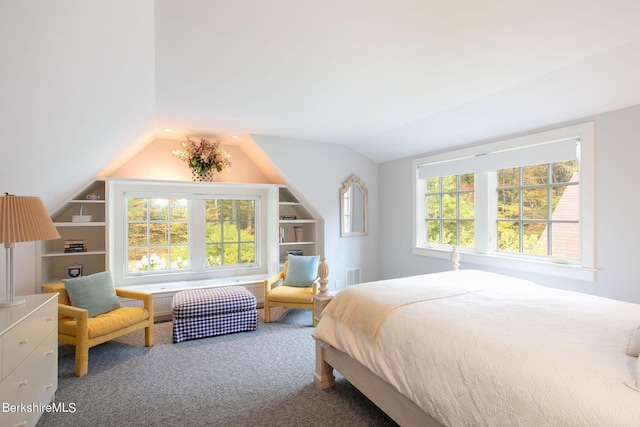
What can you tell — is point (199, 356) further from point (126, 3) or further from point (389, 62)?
point (389, 62)

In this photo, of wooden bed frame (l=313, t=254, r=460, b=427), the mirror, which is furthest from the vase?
wooden bed frame (l=313, t=254, r=460, b=427)

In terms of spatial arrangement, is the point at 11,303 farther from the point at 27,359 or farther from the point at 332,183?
the point at 332,183

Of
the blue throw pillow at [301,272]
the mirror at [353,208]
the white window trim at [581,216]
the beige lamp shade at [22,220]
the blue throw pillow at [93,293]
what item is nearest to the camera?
the beige lamp shade at [22,220]

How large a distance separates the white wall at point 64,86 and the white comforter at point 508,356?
2.06 meters

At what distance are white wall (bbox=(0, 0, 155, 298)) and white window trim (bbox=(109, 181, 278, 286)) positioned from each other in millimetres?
946

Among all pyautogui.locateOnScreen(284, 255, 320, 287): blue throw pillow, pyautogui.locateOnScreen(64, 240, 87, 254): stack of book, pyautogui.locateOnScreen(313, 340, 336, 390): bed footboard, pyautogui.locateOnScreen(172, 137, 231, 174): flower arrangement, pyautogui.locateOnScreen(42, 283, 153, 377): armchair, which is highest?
pyautogui.locateOnScreen(172, 137, 231, 174): flower arrangement

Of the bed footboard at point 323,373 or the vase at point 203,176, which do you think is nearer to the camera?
the bed footboard at point 323,373

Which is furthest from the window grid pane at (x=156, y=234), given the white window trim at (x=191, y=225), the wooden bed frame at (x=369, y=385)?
the wooden bed frame at (x=369, y=385)

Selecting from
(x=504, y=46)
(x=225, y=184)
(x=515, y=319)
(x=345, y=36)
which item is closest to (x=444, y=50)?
(x=504, y=46)

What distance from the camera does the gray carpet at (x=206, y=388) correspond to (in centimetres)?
205

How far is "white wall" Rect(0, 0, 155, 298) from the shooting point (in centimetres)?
137

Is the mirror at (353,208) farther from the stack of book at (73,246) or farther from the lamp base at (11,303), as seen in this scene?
the lamp base at (11,303)

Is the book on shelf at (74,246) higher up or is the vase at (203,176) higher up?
the vase at (203,176)

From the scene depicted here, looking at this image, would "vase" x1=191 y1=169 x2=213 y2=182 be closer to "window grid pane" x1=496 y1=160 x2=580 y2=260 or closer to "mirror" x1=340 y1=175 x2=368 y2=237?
"mirror" x1=340 y1=175 x2=368 y2=237
